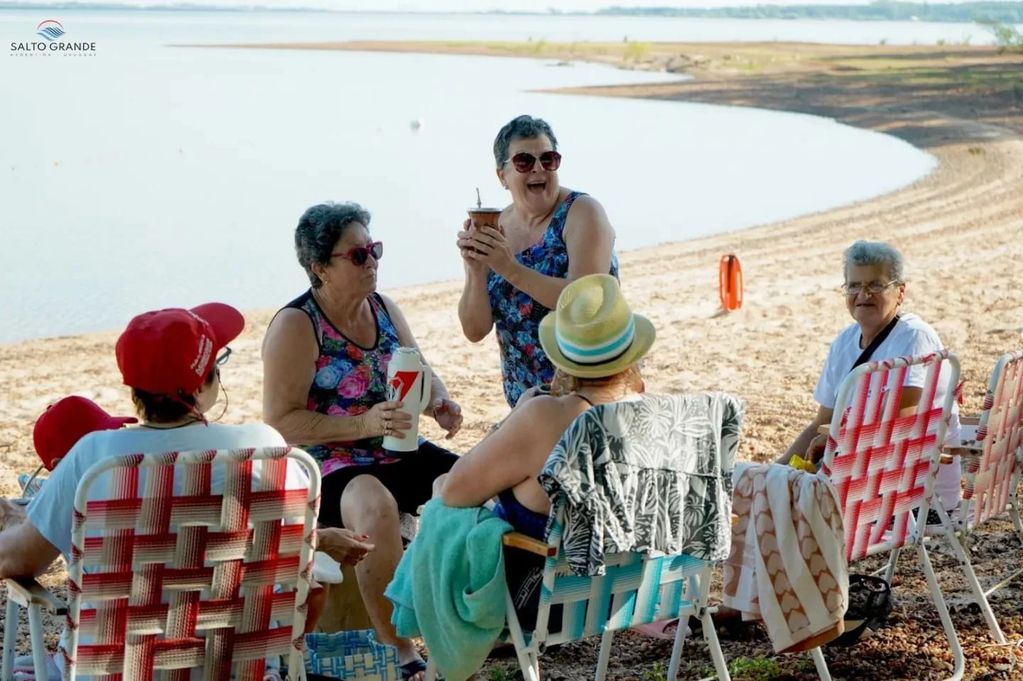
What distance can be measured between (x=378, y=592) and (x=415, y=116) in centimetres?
3333

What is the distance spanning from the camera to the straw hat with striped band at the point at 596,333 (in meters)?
3.28

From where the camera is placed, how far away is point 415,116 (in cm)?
3662

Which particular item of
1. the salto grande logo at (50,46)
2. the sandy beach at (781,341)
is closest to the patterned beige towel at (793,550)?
the sandy beach at (781,341)

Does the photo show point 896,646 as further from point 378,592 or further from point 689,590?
point 378,592

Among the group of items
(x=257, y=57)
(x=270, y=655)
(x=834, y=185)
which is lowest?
(x=270, y=655)

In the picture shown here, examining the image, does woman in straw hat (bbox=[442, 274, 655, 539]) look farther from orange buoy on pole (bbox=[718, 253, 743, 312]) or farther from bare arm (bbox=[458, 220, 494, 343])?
orange buoy on pole (bbox=[718, 253, 743, 312])

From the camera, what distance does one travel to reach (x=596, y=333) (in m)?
3.27

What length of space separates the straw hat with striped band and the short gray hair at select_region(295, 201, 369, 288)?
1.14 meters

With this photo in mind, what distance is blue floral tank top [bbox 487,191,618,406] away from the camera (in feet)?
15.6

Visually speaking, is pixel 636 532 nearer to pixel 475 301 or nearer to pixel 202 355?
pixel 202 355

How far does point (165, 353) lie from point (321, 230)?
1347mm

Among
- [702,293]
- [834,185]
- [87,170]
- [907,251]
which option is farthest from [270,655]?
[87,170]

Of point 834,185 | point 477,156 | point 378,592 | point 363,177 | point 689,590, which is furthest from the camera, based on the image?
point 477,156

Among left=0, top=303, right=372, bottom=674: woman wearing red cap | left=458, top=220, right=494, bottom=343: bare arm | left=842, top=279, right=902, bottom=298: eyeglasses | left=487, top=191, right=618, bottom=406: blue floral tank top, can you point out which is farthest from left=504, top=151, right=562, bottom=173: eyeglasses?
left=0, top=303, right=372, bottom=674: woman wearing red cap
